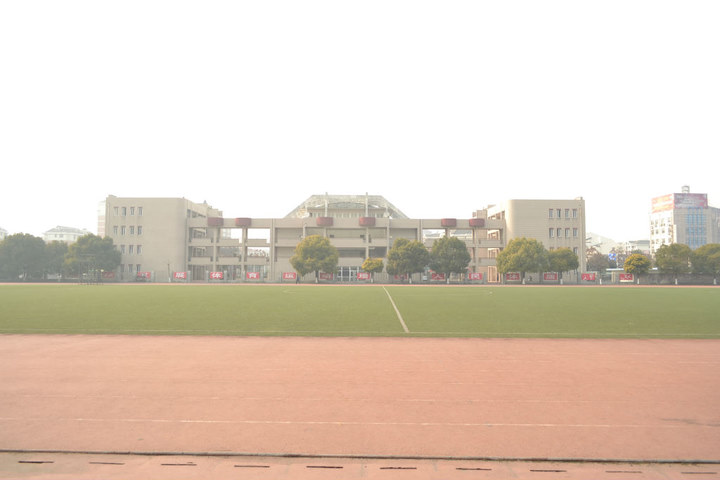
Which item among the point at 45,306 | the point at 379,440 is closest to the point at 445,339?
the point at 379,440

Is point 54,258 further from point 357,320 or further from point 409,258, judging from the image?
point 357,320

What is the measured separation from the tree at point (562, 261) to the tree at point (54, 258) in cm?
8714

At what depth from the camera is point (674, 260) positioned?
73.7 meters

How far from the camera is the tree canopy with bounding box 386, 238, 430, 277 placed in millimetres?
75375

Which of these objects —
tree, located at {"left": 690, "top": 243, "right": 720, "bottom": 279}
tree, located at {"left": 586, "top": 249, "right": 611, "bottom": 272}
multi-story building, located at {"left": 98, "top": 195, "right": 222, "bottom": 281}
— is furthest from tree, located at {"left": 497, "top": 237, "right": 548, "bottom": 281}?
multi-story building, located at {"left": 98, "top": 195, "right": 222, "bottom": 281}

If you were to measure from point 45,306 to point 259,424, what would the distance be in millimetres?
23523

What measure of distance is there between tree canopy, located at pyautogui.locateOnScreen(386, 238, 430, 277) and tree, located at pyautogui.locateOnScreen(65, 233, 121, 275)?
5077cm

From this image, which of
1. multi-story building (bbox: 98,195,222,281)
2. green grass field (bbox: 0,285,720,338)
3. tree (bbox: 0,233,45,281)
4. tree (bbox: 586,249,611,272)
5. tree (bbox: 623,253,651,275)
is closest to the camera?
green grass field (bbox: 0,285,720,338)

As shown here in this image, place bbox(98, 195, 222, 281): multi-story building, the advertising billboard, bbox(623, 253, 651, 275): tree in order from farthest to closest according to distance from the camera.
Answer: the advertising billboard < bbox(98, 195, 222, 281): multi-story building < bbox(623, 253, 651, 275): tree

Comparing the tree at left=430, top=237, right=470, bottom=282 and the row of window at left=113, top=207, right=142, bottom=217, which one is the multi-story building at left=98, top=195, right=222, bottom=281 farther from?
the tree at left=430, top=237, right=470, bottom=282

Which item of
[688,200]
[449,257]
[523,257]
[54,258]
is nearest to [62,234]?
[54,258]

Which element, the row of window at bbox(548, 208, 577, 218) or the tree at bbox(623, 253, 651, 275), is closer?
the tree at bbox(623, 253, 651, 275)

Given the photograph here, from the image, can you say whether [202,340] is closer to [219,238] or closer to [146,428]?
[146,428]

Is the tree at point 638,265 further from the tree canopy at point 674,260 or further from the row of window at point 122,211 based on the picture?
the row of window at point 122,211
